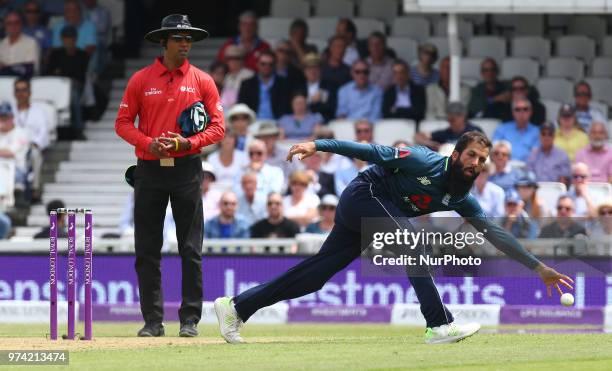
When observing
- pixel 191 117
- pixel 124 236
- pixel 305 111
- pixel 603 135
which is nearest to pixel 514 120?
pixel 603 135

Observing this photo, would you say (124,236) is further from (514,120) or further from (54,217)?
(54,217)

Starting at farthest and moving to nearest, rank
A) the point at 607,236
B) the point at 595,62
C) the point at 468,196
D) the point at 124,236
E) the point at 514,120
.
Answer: the point at 595,62 → the point at 514,120 → the point at 124,236 → the point at 607,236 → the point at 468,196

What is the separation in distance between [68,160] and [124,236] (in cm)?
378

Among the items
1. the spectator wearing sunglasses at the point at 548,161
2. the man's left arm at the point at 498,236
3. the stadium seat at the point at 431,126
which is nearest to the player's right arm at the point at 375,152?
the man's left arm at the point at 498,236

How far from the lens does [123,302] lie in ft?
50.5

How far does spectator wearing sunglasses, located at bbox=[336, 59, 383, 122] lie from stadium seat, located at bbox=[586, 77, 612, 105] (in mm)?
2708

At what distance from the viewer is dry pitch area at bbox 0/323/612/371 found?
9.12 metres

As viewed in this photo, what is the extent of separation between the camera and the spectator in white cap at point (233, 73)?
63.0 ft

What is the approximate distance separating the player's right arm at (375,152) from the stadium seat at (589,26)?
1052 cm

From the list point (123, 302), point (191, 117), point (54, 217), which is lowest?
point (123, 302)

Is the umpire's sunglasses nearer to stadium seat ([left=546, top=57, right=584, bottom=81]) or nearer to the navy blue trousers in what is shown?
the navy blue trousers

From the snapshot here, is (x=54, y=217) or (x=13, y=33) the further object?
(x=13, y=33)

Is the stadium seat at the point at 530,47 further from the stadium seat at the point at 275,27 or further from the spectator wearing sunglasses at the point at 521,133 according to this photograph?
the stadium seat at the point at 275,27

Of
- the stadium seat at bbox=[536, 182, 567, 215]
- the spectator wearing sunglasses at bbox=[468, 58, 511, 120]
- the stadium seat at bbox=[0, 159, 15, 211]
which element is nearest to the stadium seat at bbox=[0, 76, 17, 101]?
the stadium seat at bbox=[0, 159, 15, 211]
